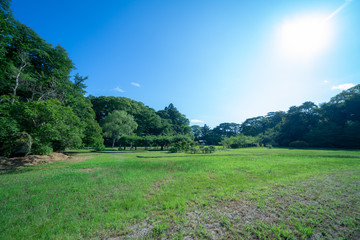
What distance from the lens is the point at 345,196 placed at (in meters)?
4.30

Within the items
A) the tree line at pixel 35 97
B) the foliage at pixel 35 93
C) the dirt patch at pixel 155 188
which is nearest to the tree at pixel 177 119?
the tree line at pixel 35 97

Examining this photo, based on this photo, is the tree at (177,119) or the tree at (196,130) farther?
the tree at (196,130)

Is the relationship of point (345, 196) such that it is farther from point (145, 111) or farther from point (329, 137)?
point (145, 111)

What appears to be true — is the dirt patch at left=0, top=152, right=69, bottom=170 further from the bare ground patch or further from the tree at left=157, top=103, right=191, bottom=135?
the tree at left=157, top=103, right=191, bottom=135

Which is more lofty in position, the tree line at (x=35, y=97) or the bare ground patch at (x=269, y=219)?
the tree line at (x=35, y=97)

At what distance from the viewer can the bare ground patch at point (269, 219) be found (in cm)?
265

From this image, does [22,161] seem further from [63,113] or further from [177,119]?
[177,119]

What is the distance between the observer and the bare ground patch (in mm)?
2652

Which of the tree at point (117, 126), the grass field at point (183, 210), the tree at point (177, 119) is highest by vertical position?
the tree at point (177, 119)

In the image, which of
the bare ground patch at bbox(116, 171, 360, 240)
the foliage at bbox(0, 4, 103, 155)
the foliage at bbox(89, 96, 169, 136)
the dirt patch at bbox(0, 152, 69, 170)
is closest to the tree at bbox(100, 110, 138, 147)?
the foliage at bbox(0, 4, 103, 155)

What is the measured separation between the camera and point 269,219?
312 cm

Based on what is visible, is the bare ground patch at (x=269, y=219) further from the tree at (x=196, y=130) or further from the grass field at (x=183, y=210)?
the tree at (x=196, y=130)

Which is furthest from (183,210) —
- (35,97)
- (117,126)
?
(117,126)

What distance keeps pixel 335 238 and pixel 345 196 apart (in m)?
3.14
